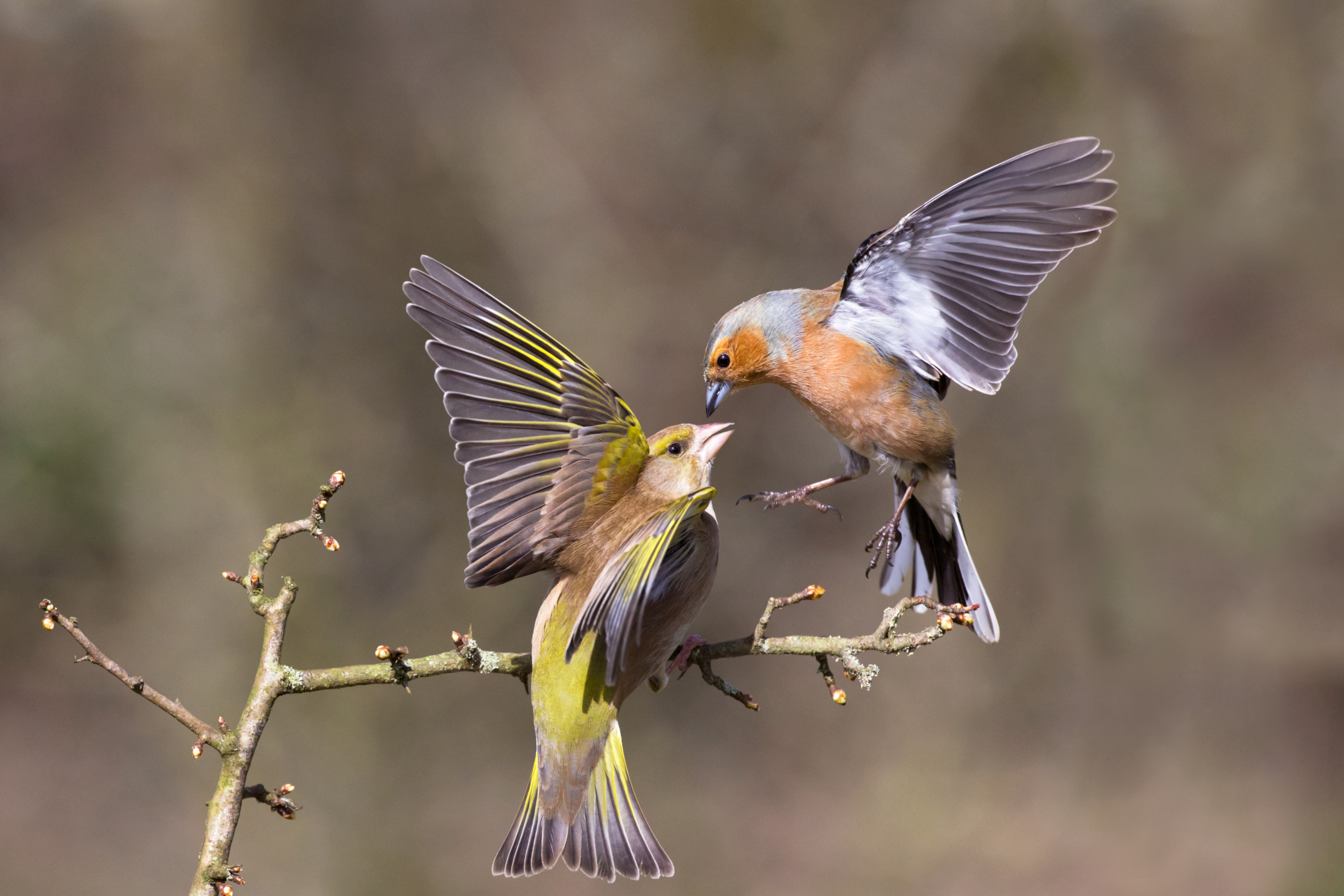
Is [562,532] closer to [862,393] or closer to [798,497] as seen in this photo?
[798,497]

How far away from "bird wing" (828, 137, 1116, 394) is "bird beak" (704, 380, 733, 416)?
510mm

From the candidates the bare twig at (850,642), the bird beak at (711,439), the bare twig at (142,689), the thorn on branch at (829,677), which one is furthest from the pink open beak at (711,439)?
the bare twig at (142,689)

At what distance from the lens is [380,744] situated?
32.1ft

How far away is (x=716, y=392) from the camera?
4215 millimetres

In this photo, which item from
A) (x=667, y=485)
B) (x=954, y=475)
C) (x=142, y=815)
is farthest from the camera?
(x=142, y=815)

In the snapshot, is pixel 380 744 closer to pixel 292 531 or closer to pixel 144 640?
pixel 144 640

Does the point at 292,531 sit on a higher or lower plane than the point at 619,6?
lower

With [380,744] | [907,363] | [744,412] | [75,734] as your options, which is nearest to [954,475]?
[907,363]

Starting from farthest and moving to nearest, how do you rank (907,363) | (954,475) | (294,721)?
1. (294,721)
2. (954,475)
3. (907,363)

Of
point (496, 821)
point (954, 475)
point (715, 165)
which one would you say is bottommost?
point (954, 475)

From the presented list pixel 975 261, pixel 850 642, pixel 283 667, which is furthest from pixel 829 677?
pixel 975 261

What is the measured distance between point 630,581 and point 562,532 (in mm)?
823

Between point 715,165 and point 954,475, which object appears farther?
point 715,165

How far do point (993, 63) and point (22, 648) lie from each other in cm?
1132
